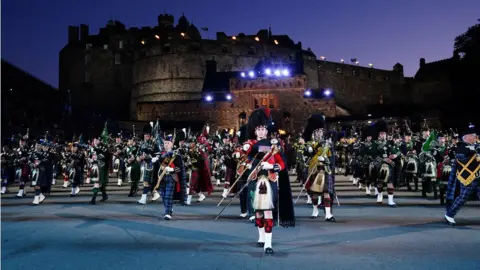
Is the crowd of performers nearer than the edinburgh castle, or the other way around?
the crowd of performers

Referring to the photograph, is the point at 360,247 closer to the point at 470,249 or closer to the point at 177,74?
the point at 470,249

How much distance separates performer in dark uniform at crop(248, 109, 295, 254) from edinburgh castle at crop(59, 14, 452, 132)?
210ft

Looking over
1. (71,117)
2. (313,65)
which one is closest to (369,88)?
(313,65)

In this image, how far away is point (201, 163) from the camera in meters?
16.8

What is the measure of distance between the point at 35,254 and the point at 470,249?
24.2 ft

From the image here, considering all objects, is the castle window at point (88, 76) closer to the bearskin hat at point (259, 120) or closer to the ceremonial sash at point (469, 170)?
the bearskin hat at point (259, 120)

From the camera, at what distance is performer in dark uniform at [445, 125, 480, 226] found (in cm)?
1034

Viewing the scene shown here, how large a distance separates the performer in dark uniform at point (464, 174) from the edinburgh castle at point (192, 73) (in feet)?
205

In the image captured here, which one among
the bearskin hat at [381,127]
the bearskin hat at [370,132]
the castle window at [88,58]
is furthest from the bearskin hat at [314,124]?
the castle window at [88,58]

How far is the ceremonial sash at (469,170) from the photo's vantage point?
10363 mm

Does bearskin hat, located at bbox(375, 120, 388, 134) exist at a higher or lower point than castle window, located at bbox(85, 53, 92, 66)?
lower

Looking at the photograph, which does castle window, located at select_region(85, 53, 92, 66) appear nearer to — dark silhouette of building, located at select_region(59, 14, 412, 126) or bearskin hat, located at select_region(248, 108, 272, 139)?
dark silhouette of building, located at select_region(59, 14, 412, 126)

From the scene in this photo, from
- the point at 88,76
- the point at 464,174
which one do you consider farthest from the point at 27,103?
the point at 88,76

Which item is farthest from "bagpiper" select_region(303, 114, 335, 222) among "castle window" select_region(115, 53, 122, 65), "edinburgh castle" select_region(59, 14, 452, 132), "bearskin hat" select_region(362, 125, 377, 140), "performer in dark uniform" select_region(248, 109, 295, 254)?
"castle window" select_region(115, 53, 122, 65)
